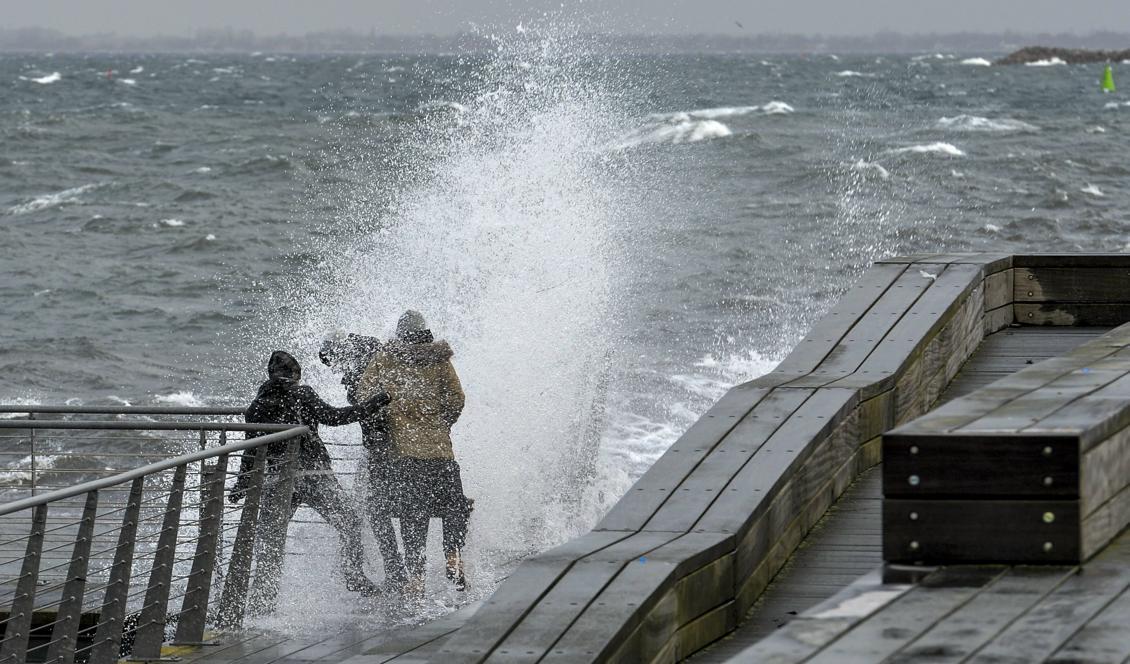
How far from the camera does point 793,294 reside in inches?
1152

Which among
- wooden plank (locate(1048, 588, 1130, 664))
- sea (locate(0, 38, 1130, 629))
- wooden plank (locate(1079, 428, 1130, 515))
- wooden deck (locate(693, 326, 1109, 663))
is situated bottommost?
sea (locate(0, 38, 1130, 629))

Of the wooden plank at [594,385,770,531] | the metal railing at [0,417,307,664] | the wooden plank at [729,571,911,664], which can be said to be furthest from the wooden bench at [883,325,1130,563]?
the metal railing at [0,417,307,664]

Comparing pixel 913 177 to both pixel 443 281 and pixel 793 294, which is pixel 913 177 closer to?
pixel 793 294

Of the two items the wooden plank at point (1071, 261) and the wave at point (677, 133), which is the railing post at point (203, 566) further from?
the wave at point (677, 133)

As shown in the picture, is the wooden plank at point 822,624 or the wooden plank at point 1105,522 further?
the wooden plank at point 1105,522

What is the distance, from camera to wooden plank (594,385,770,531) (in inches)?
217

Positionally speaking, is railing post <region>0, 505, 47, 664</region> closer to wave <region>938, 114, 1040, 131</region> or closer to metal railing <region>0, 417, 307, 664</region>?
metal railing <region>0, 417, 307, 664</region>

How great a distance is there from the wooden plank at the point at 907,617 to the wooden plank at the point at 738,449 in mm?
1217

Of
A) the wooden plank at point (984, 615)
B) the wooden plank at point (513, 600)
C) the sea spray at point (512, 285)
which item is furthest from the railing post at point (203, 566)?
the wooden plank at point (984, 615)

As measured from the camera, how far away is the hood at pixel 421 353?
29.2 ft

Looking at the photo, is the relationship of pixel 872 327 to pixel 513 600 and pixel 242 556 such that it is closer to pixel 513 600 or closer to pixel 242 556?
pixel 242 556

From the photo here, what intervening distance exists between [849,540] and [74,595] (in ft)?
9.11

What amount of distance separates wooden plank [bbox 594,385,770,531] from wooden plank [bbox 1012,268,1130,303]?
11.3 ft

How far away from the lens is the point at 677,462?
19.4ft
